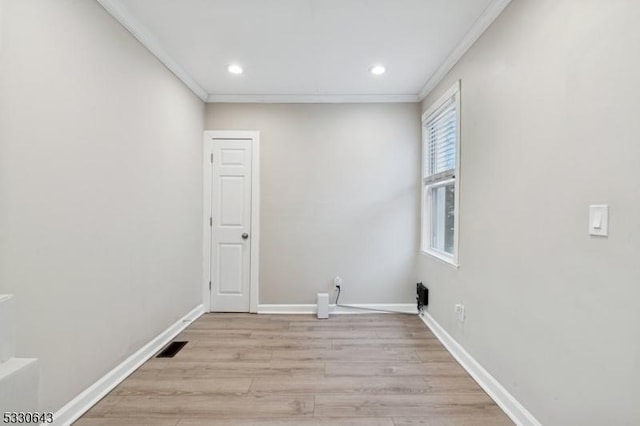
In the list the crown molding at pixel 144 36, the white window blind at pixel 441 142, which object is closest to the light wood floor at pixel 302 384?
the white window blind at pixel 441 142

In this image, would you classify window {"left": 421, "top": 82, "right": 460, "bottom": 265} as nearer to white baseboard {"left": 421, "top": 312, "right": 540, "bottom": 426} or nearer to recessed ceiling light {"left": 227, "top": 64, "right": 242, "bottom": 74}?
white baseboard {"left": 421, "top": 312, "right": 540, "bottom": 426}

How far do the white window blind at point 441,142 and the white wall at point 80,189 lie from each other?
260 centimetres

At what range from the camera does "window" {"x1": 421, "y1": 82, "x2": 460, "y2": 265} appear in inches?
103

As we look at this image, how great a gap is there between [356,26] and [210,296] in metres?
3.16

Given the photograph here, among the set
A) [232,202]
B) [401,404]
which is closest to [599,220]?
[401,404]

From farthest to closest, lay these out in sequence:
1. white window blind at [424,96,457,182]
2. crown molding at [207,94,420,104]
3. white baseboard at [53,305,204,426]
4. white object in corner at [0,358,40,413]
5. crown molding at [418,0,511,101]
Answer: crown molding at [207,94,420,104] < white window blind at [424,96,457,182] < crown molding at [418,0,511,101] < white baseboard at [53,305,204,426] < white object in corner at [0,358,40,413]

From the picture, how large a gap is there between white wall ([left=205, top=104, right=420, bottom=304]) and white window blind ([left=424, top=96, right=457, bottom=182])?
10.2 inches

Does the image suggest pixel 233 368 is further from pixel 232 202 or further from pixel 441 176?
pixel 441 176

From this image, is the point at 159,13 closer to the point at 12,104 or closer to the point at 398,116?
the point at 12,104

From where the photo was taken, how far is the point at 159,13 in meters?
2.09

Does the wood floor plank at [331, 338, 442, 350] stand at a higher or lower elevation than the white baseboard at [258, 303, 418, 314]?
lower

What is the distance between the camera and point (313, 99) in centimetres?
355

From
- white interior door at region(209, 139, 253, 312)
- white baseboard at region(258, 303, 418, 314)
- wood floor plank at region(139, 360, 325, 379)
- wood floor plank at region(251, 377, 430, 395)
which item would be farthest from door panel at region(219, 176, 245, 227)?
wood floor plank at region(251, 377, 430, 395)

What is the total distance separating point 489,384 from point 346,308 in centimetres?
177
